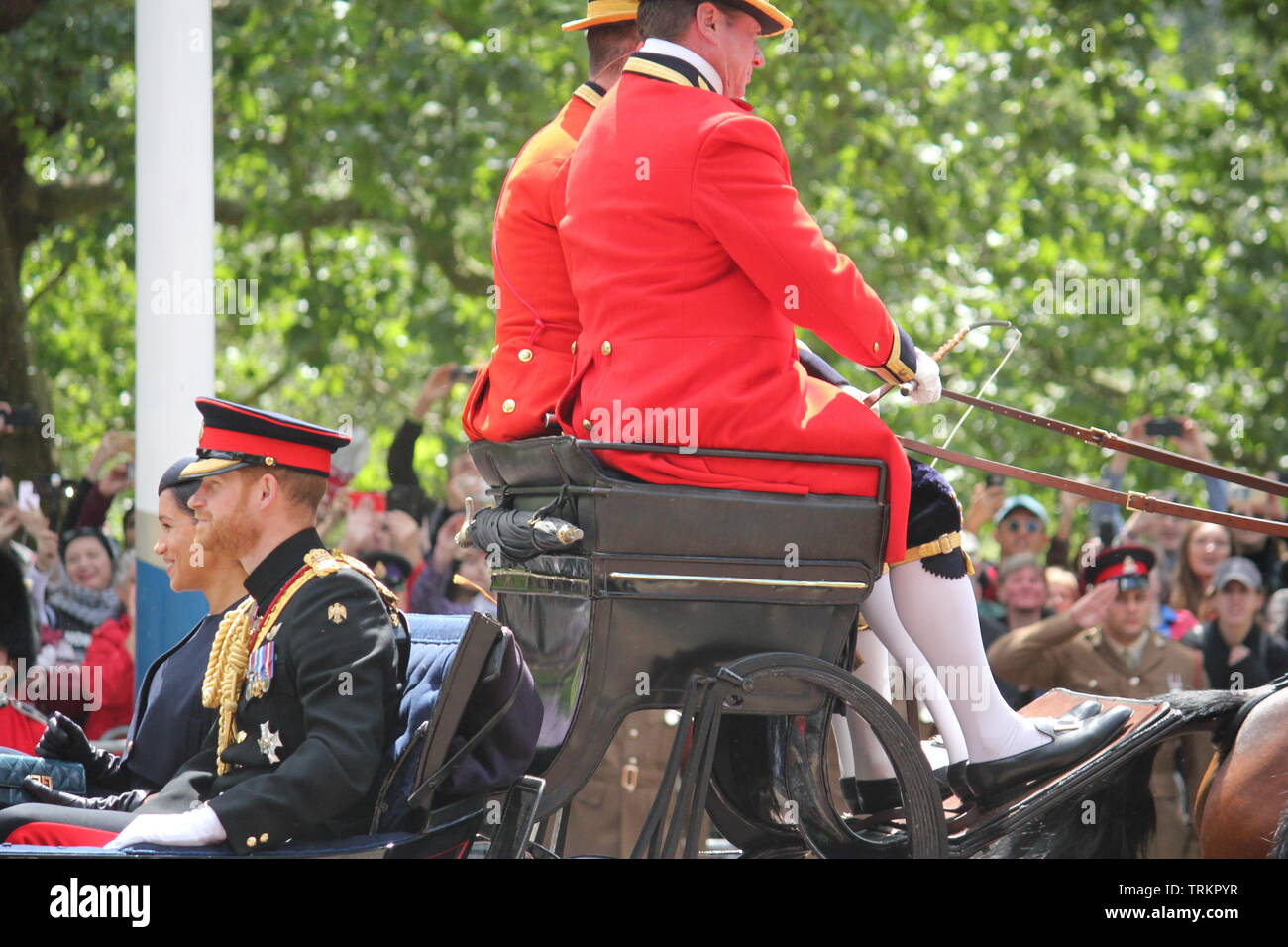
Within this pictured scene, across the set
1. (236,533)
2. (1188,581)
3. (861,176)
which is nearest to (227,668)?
(236,533)

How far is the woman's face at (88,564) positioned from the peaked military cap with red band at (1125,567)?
14.2 feet

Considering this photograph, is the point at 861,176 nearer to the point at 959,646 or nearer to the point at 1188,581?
the point at 1188,581

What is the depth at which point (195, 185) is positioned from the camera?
210 inches

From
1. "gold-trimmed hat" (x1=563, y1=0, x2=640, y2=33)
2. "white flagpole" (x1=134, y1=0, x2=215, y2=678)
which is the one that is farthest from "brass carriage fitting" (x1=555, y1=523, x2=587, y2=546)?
"white flagpole" (x1=134, y1=0, x2=215, y2=678)

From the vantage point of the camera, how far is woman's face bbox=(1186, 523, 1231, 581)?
7488 millimetres

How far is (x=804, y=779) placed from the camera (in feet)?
11.1

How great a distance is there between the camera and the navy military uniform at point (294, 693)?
294 centimetres

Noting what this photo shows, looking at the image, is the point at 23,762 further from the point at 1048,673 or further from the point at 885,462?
the point at 1048,673

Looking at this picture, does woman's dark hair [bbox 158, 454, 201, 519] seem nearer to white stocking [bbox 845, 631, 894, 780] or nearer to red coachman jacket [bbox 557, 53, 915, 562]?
red coachman jacket [bbox 557, 53, 915, 562]

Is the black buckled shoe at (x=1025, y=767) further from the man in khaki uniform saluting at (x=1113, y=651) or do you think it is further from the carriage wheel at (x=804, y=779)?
the man in khaki uniform saluting at (x=1113, y=651)

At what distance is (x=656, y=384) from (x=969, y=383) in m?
7.79

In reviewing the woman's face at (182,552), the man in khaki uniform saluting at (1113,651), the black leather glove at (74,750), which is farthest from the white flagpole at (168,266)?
the man in khaki uniform saluting at (1113,651)

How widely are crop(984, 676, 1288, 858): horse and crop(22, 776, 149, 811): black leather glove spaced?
1919 mm

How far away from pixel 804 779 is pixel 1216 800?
1.06 meters
